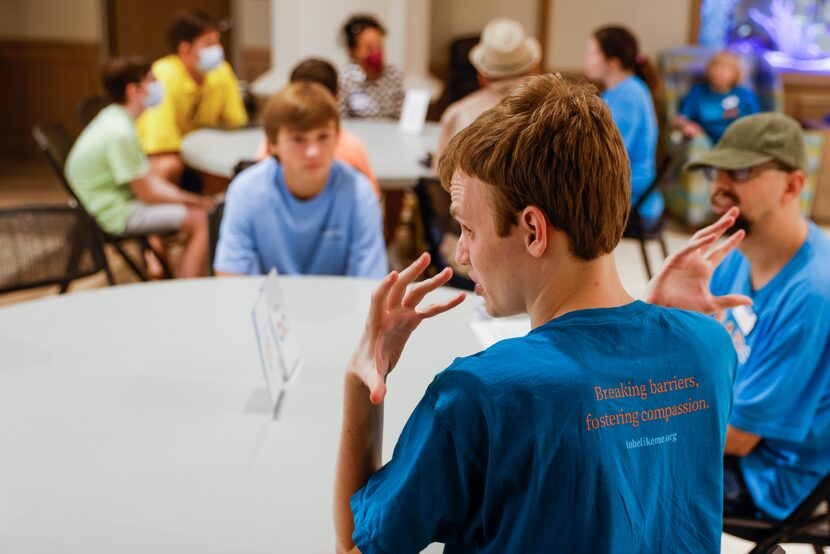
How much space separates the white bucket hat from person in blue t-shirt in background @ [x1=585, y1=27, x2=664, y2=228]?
555mm

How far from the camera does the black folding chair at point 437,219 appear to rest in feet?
12.3

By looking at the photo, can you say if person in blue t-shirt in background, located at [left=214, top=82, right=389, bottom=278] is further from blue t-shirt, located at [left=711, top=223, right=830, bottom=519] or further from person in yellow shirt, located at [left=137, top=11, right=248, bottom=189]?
person in yellow shirt, located at [left=137, top=11, right=248, bottom=189]

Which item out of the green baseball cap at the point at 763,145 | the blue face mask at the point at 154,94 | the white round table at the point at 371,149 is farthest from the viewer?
the blue face mask at the point at 154,94

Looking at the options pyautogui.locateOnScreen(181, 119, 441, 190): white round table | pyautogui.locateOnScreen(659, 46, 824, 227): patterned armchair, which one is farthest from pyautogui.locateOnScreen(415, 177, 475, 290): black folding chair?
pyautogui.locateOnScreen(659, 46, 824, 227): patterned armchair

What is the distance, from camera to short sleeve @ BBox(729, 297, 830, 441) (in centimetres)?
183

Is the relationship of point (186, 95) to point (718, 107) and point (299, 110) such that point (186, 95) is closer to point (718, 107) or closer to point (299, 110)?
point (299, 110)

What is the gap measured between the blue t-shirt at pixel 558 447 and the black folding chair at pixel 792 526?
91 cm

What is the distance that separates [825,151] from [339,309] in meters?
5.32

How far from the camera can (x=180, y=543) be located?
133 cm

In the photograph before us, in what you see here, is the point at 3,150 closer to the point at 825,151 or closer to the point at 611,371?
the point at 825,151

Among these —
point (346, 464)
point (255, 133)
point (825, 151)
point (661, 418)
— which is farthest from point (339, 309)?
point (825, 151)

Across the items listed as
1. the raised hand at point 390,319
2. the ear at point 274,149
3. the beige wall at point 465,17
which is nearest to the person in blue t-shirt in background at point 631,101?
the ear at point 274,149

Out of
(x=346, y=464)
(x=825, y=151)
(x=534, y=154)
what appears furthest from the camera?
(x=825, y=151)

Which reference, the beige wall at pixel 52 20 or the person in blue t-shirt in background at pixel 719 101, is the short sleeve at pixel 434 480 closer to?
the person in blue t-shirt in background at pixel 719 101
